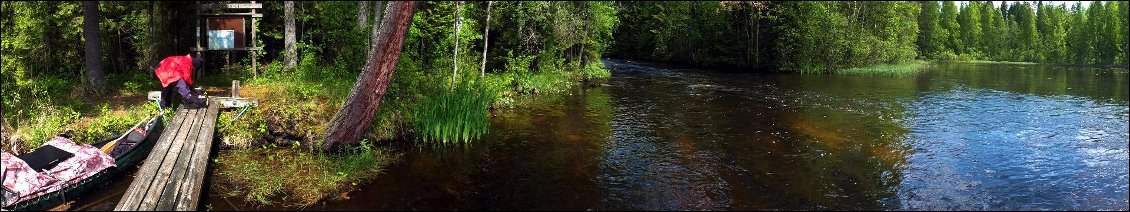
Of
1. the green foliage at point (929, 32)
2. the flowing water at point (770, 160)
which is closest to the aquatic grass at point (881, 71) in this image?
the flowing water at point (770, 160)

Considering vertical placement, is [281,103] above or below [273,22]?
below

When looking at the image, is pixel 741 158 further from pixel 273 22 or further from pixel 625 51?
pixel 625 51

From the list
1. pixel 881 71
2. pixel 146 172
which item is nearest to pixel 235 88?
pixel 146 172

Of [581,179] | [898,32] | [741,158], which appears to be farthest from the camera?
[898,32]

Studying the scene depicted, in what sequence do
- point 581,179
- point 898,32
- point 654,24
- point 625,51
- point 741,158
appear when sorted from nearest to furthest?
1. point 581,179
2. point 741,158
3. point 898,32
4. point 654,24
5. point 625,51

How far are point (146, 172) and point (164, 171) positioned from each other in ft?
→ 0.66

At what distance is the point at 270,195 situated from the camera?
27.9 feet

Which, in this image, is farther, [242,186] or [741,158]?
[741,158]

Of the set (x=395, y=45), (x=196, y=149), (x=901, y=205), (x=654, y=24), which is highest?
(x=654, y=24)

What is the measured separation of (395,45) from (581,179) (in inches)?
140

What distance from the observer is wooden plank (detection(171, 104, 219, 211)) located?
7.25 meters

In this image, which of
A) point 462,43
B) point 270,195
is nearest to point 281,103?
point 270,195

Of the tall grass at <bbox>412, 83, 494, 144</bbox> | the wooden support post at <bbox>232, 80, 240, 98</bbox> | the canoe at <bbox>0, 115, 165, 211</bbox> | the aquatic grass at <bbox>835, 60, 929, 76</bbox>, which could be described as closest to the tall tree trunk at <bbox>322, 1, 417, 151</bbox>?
the tall grass at <bbox>412, 83, 494, 144</bbox>

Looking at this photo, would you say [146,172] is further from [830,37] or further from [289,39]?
[830,37]
